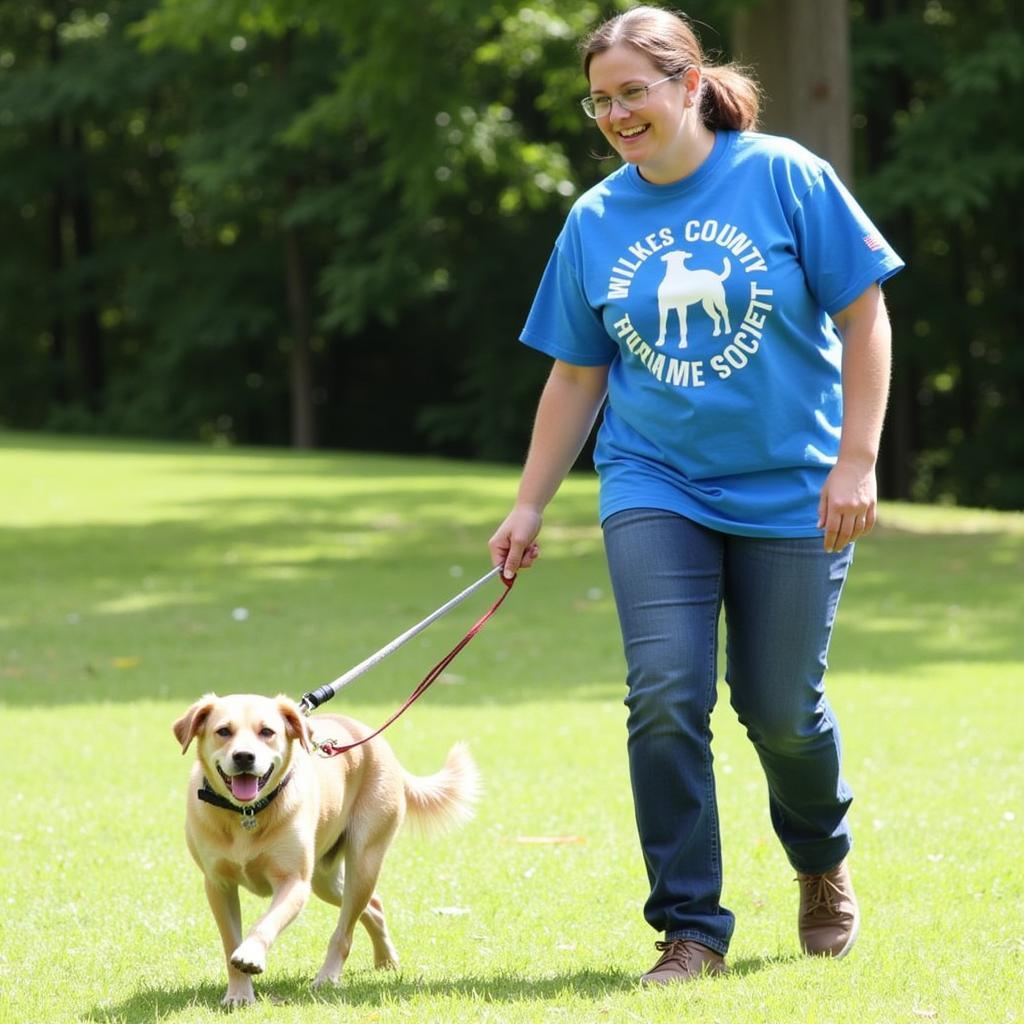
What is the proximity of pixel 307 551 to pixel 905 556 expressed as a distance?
559 cm

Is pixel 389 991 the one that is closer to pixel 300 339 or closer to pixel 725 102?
pixel 725 102

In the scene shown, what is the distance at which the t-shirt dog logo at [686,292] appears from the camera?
4.21 meters

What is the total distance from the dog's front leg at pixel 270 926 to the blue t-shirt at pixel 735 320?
1.25m

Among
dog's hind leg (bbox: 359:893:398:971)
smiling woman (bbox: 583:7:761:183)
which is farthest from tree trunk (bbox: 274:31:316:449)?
smiling woman (bbox: 583:7:761:183)

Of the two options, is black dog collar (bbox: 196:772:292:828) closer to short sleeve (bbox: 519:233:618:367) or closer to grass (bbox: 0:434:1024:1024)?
grass (bbox: 0:434:1024:1024)

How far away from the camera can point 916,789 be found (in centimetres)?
709

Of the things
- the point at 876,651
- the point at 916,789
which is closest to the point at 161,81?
the point at 876,651

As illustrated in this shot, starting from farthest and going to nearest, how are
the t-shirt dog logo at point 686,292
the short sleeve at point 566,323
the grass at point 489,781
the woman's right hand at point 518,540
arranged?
the woman's right hand at point 518,540 → the short sleeve at point 566,323 → the grass at point 489,781 → the t-shirt dog logo at point 686,292

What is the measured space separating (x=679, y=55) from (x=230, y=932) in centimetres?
247

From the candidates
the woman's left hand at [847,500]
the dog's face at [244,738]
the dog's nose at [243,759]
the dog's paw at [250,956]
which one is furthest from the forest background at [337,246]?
the dog's paw at [250,956]

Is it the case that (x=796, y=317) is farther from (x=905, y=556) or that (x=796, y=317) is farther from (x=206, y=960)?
(x=905, y=556)

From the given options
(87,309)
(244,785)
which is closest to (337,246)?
(87,309)

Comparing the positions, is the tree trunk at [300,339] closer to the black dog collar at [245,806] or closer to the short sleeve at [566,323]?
the short sleeve at [566,323]

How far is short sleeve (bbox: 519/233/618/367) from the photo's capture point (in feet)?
14.9
